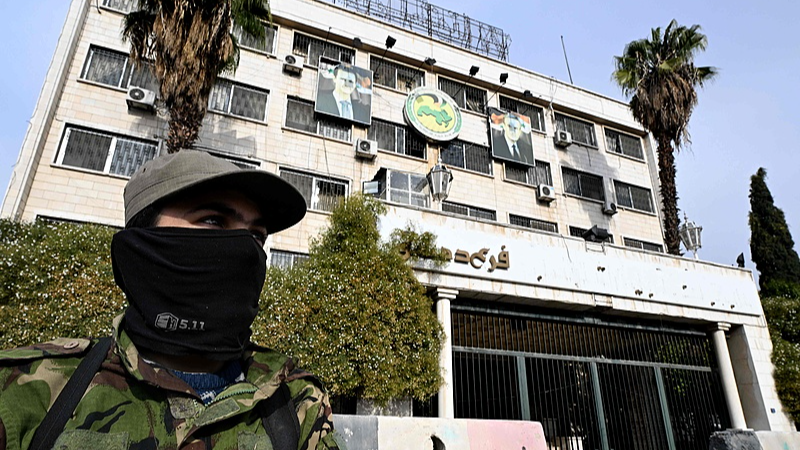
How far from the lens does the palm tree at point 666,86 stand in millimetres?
15281

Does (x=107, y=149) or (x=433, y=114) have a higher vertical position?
(x=433, y=114)

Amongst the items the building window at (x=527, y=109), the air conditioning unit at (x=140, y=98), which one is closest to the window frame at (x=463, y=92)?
the building window at (x=527, y=109)

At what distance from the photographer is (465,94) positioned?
18.7 metres

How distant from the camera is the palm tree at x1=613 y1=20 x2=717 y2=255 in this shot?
50.1 feet

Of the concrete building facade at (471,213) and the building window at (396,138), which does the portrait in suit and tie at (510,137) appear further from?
the building window at (396,138)

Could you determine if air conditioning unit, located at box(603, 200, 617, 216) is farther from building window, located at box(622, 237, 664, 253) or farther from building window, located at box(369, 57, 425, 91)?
building window, located at box(369, 57, 425, 91)

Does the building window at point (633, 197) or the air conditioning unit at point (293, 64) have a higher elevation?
the air conditioning unit at point (293, 64)

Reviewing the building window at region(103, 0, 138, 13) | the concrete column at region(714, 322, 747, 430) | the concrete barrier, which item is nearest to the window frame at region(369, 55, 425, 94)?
the building window at region(103, 0, 138, 13)

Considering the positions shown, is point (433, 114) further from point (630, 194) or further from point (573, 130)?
point (630, 194)

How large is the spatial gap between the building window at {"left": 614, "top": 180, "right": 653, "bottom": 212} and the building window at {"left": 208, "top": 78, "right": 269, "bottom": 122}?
15176mm

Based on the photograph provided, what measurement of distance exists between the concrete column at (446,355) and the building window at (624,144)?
15.1 meters

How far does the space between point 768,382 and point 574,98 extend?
13194 millimetres

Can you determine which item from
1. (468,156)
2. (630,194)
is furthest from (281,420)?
(630,194)

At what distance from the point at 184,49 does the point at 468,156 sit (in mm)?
10639
